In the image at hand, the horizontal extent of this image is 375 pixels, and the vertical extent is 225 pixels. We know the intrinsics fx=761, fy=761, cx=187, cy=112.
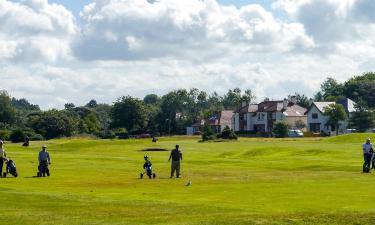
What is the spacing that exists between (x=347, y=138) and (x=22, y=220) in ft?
305

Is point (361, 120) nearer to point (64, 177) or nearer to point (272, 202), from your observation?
point (64, 177)

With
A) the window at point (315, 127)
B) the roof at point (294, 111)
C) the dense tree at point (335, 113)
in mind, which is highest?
the roof at point (294, 111)

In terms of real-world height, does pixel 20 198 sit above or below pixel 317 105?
below

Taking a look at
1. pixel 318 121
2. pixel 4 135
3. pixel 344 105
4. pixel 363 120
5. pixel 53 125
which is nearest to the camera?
pixel 4 135

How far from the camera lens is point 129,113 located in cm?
19775

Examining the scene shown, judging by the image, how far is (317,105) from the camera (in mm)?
184750

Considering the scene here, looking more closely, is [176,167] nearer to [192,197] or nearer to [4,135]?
[192,197]

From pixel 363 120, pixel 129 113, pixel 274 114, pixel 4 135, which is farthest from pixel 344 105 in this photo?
pixel 4 135

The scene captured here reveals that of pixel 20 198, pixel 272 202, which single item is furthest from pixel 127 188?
pixel 272 202

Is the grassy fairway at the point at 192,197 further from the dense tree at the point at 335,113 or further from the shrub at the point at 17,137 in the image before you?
the dense tree at the point at 335,113

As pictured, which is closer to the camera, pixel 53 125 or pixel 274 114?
pixel 53 125

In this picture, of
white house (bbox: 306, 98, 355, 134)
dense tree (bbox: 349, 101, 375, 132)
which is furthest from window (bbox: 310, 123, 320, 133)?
dense tree (bbox: 349, 101, 375, 132)

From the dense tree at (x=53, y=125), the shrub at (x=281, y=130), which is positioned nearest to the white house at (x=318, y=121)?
the shrub at (x=281, y=130)

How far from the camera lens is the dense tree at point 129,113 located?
197 meters
